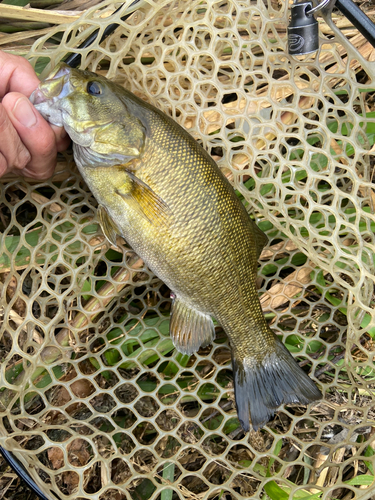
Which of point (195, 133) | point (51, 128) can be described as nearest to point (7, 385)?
point (51, 128)

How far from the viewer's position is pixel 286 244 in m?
2.78

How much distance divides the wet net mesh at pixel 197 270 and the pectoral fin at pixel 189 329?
25cm

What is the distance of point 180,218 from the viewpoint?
2.07 m

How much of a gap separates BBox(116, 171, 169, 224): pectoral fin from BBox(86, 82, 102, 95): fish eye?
40cm

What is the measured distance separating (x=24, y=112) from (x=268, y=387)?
6.19 feet

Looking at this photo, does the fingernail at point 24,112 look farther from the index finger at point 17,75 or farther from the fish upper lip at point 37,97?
the index finger at point 17,75

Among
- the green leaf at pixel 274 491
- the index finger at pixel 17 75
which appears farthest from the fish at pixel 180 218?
the green leaf at pixel 274 491

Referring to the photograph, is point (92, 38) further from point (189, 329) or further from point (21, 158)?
point (189, 329)

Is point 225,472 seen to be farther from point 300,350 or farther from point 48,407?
point 48,407

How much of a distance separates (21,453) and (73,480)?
0.63 m

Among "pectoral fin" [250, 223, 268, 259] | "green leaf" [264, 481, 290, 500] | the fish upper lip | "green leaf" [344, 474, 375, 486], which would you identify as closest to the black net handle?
the fish upper lip

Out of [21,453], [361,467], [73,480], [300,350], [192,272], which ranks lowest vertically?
[361,467]

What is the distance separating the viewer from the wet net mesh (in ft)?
7.50

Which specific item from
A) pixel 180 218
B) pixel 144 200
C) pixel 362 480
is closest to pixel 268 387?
pixel 362 480
